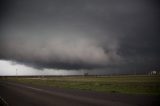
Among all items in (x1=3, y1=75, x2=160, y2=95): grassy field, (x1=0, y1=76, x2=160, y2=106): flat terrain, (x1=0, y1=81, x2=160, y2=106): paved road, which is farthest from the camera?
(x1=3, y1=75, x2=160, y2=95): grassy field

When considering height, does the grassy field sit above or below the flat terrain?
below

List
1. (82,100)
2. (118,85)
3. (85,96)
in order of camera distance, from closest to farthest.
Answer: (82,100), (85,96), (118,85)

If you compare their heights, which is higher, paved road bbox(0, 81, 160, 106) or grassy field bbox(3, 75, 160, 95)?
paved road bbox(0, 81, 160, 106)

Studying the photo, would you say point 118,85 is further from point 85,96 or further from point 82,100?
point 82,100

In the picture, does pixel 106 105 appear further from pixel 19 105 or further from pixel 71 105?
pixel 19 105

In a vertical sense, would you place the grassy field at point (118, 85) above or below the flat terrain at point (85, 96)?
below

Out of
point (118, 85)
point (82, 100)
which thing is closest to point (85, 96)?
point (82, 100)

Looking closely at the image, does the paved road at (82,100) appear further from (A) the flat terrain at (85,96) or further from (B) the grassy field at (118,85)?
(B) the grassy field at (118,85)

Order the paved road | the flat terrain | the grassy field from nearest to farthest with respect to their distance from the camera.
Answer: the paved road → the flat terrain → the grassy field

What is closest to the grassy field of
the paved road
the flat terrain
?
the flat terrain

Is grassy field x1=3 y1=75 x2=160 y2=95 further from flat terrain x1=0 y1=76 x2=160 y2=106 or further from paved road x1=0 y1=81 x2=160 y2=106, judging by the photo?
paved road x1=0 y1=81 x2=160 y2=106

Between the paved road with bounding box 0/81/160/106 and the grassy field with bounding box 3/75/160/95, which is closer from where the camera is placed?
the paved road with bounding box 0/81/160/106

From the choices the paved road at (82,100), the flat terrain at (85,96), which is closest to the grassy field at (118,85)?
the flat terrain at (85,96)

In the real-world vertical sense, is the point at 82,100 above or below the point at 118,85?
above
